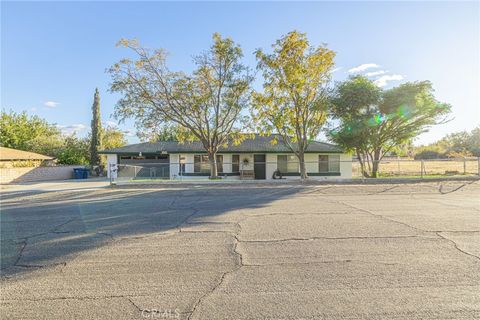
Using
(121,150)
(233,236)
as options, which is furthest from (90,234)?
(121,150)

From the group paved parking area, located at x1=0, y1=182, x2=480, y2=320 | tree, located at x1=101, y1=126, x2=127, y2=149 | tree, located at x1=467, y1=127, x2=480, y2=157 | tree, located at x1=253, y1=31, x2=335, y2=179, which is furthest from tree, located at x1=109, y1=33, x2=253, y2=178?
tree, located at x1=467, y1=127, x2=480, y2=157

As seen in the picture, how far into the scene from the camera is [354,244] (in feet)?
16.2

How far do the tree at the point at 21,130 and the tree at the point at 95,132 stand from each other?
13242mm

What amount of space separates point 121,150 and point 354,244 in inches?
993

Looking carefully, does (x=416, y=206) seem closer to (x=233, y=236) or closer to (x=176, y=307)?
(x=233, y=236)

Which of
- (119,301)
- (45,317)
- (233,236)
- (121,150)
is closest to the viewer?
(45,317)

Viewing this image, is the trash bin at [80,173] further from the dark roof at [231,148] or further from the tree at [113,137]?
the tree at [113,137]

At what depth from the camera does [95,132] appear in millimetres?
30734

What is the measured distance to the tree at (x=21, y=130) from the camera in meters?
37.7

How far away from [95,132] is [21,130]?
717 inches

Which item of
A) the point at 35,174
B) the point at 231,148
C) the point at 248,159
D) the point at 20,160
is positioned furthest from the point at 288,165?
the point at 20,160

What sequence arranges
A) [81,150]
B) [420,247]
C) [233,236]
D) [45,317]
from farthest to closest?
[81,150]
[233,236]
[420,247]
[45,317]

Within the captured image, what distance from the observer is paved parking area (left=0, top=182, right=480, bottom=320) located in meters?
2.96

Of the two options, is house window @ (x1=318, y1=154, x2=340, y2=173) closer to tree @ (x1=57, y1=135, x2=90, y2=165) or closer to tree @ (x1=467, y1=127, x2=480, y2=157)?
tree @ (x1=57, y1=135, x2=90, y2=165)
